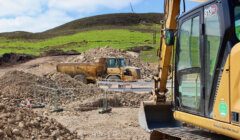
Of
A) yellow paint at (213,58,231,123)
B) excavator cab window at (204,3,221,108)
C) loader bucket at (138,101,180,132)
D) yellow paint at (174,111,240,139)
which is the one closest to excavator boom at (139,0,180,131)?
loader bucket at (138,101,180,132)

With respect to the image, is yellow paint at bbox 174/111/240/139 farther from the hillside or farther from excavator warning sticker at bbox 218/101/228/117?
the hillside

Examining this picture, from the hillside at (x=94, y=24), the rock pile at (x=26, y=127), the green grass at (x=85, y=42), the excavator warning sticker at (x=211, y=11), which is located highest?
the hillside at (x=94, y=24)

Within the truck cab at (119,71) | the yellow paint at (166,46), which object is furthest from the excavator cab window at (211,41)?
the truck cab at (119,71)

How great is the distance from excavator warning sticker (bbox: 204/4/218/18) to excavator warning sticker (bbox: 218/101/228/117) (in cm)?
113

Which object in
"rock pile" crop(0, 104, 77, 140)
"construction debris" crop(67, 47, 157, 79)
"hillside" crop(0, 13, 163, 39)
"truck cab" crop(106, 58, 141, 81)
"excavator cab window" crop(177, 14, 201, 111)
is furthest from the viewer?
"hillside" crop(0, 13, 163, 39)

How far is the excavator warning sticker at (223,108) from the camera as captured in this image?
A: 240 inches

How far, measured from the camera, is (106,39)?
65000 mm

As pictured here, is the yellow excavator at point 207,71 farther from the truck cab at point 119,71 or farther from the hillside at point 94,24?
the hillside at point 94,24

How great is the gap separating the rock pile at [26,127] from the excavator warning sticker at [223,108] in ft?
14.6

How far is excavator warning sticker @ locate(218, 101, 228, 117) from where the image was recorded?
6.10 m

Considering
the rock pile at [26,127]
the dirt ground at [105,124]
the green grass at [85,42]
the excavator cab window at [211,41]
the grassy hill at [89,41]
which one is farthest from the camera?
the green grass at [85,42]

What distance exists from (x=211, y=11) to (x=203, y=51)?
56cm

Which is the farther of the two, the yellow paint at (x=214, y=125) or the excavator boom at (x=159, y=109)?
the excavator boom at (x=159, y=109)

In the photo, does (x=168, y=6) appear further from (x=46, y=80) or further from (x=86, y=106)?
(x=46, y=80)
